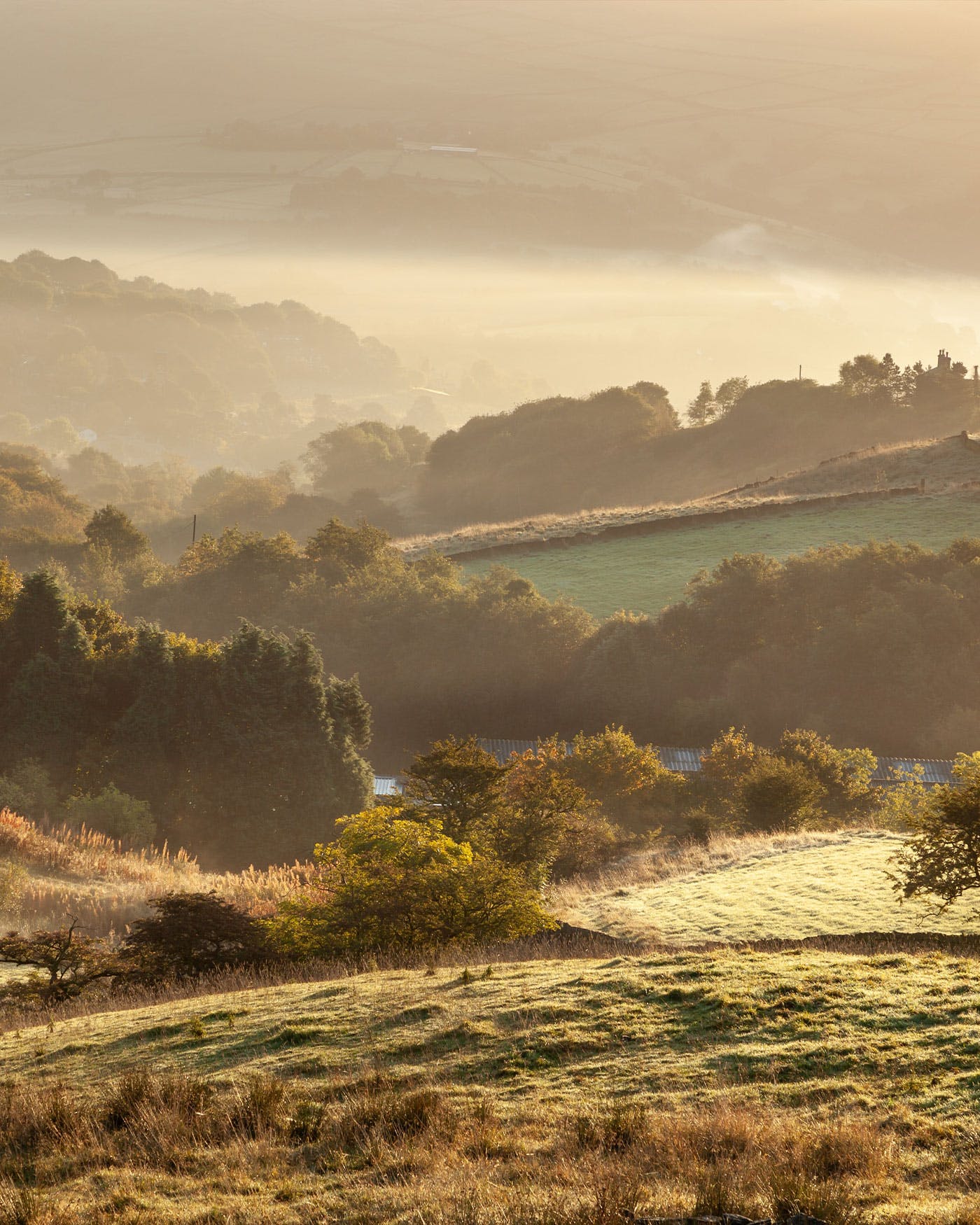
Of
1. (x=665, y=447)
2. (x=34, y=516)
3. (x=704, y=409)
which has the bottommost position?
Result: (x=34, y=516)

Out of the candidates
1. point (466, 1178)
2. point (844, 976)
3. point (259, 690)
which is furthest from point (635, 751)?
point (466, 1178)

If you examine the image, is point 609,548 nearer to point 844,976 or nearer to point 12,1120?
point 844,976

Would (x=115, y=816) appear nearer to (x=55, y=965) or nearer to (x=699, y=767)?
(x=55, y=965)

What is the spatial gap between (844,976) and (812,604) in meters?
52.0

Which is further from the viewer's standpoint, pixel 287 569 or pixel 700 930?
pixel 287 569

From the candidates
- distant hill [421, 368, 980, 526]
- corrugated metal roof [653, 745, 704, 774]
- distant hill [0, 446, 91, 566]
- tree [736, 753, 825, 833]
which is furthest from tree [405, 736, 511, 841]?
distant hill [421, 368, 980, 526]

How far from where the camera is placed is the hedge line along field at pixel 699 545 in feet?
249

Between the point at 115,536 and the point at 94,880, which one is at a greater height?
the point at 115,536

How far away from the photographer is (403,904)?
2391 cm

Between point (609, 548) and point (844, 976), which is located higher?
point (609, 548)

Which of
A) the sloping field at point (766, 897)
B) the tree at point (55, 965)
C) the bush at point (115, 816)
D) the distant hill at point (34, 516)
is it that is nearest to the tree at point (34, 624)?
the bush at point (115, 816)

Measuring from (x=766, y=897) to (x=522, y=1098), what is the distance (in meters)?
18.9

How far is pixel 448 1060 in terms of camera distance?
1396cm

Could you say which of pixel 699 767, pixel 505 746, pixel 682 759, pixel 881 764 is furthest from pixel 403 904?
pixel 881 764
